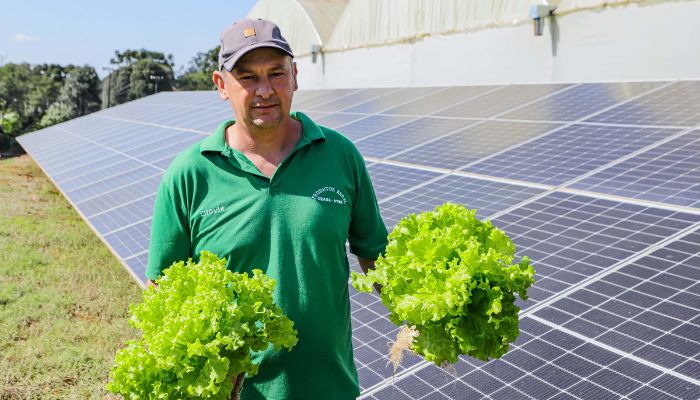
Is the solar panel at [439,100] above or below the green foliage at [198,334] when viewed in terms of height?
below

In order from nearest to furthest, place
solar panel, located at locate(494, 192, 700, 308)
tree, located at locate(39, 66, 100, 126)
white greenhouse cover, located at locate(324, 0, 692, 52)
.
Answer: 1. solar panel, located at locate(494, 192, 700, 308)
2. white greenhouse cover, located at locate(324, 0, 692, 52)
3. tree, located at locate(39, 66, 100, 126)

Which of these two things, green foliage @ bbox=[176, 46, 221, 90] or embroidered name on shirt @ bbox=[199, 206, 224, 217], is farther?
green foliage @ bbox=[176, 46, 221, 90]

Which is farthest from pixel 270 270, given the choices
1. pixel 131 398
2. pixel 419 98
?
pixel 419 98

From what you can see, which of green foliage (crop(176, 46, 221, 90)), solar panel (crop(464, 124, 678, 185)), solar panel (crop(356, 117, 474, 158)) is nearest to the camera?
solar panel (crop(464, 124, 678, 185))

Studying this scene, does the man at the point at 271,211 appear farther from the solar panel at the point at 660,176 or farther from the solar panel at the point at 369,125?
the solar panel at the point at 369,125

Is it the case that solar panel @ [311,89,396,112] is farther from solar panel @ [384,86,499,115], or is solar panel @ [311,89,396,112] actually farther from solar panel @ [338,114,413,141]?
solar panel @ [338,114,413,141]

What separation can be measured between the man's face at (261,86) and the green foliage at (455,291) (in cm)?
83

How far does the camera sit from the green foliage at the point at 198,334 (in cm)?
223

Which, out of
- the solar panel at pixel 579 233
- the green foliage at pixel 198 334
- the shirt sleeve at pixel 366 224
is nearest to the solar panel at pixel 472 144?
the solar panel at pixel 579 233

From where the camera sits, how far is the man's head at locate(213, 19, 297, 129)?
2.82m

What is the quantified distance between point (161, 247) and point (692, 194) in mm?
4616

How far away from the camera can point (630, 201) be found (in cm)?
571

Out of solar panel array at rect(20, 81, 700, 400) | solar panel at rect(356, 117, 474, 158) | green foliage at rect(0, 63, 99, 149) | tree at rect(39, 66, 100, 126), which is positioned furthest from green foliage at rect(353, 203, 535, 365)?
tree at rect(39, 66, 100, 126)

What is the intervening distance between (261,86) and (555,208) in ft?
12.7
